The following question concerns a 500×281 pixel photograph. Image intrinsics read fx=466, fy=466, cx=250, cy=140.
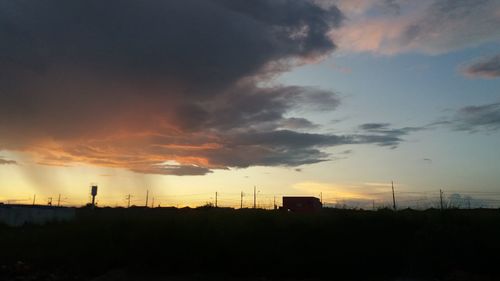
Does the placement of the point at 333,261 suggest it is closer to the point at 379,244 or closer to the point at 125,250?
the point at 379,244

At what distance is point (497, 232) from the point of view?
829 inches

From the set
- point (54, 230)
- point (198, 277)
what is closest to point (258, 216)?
point (198, 277)

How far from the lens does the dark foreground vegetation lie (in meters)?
19.3

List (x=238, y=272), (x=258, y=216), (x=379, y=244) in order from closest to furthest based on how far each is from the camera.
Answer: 1. (x=238, y=272)
2. (x=379, y=244)
3. (x=258, y=216)

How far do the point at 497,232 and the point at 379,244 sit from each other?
18.0 feet

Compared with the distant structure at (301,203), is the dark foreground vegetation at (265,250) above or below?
below

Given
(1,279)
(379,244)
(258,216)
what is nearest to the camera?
(1,279)

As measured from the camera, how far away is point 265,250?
1991 cm

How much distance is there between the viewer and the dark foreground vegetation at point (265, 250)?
19312 millimetres

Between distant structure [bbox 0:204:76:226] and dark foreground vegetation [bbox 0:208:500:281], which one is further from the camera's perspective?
distant structure [bbox 0:204:76:226]

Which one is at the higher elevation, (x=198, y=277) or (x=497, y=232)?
(x=497, y=232)

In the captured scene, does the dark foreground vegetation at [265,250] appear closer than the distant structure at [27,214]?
Yes

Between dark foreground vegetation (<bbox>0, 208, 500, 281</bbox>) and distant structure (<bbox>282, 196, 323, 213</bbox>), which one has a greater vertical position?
distant structure (<bbox>282, 196, 323, 213</bbox>)

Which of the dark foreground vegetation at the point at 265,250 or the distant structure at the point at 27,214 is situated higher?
the distant structure at the point at 27,214
